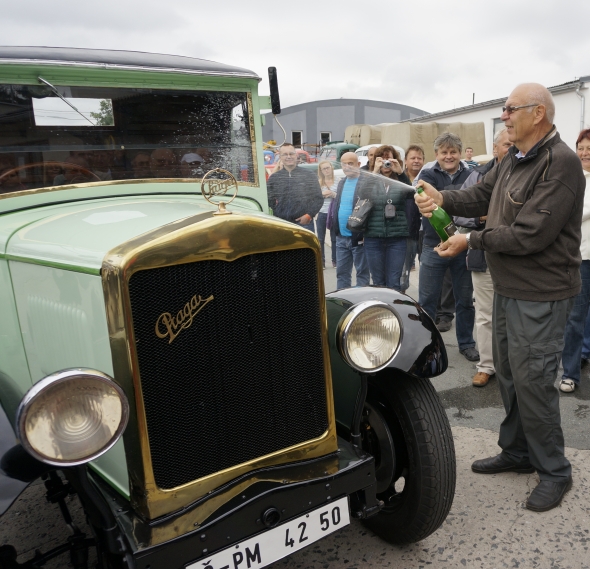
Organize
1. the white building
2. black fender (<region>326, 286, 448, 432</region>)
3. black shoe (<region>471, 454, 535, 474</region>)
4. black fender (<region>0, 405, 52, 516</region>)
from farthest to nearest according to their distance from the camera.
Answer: the white building < black shoe (<region>471, 454, 535, 474</region>) < black fender (<region>326, 286, 448, 432</region>) < black fender (<region>0, 405, 52, 516</region>)

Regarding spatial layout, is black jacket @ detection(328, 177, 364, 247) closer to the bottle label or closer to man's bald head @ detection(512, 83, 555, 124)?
the bottle label

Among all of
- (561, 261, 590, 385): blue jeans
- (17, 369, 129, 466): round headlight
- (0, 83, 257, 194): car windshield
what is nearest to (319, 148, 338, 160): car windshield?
(561, 261, 590, 385): blue jeans

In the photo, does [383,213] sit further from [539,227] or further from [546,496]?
[546,496]

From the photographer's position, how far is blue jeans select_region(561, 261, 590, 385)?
11.8 feet

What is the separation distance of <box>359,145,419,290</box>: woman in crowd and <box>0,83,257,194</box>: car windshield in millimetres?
2093

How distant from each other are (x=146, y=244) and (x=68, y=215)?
0.82 m

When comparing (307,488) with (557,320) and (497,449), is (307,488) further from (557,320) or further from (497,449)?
(497,449)

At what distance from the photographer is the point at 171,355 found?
162 cm

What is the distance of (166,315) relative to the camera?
62.8 inches

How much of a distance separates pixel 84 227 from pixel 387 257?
3200 mm

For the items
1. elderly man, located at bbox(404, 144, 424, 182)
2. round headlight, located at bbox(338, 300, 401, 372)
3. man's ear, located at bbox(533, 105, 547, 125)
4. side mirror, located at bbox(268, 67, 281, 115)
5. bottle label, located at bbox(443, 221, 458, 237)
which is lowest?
round headlight, located at bbox(338, 300, 401, 372)

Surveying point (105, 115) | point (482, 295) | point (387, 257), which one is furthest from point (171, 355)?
point (387, 257)

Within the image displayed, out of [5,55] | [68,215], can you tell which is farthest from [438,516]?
[5,55]

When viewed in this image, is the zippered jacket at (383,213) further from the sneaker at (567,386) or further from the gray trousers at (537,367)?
the gray trousers at (537,367)
